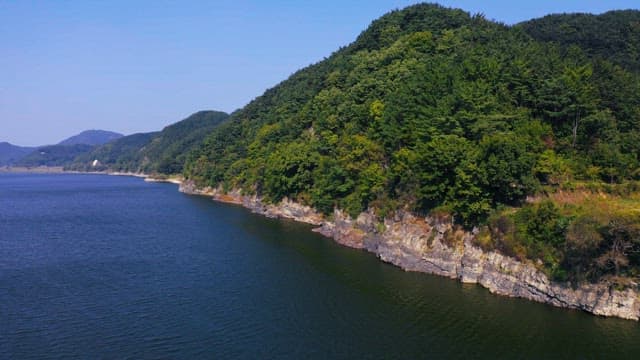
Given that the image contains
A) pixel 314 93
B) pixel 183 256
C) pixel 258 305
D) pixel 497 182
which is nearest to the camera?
pixel 258 305

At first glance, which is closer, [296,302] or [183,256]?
[296,302]

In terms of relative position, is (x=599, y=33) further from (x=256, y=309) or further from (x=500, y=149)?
(x=256, y=309)

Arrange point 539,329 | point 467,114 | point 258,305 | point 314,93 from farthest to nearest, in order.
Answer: point 314,93
point 467,114
point 258,305
point 539,329

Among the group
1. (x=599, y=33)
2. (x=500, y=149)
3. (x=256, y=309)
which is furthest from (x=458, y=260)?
(x=599, y=33)

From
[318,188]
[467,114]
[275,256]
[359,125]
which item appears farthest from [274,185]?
[467,114]

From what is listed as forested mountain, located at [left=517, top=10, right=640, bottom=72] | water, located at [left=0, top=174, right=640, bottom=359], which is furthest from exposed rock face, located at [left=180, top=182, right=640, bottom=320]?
forested mountain, located at [left=517, top=10, right=640, bottom=72]

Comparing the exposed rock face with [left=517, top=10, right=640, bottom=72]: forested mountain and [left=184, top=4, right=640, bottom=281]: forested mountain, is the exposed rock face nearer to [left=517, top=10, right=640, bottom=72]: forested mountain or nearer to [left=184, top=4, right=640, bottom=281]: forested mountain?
[left=184, top=4, right=640, bottom=281]: forested mountain

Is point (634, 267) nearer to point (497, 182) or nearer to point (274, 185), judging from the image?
point (497, 182)
